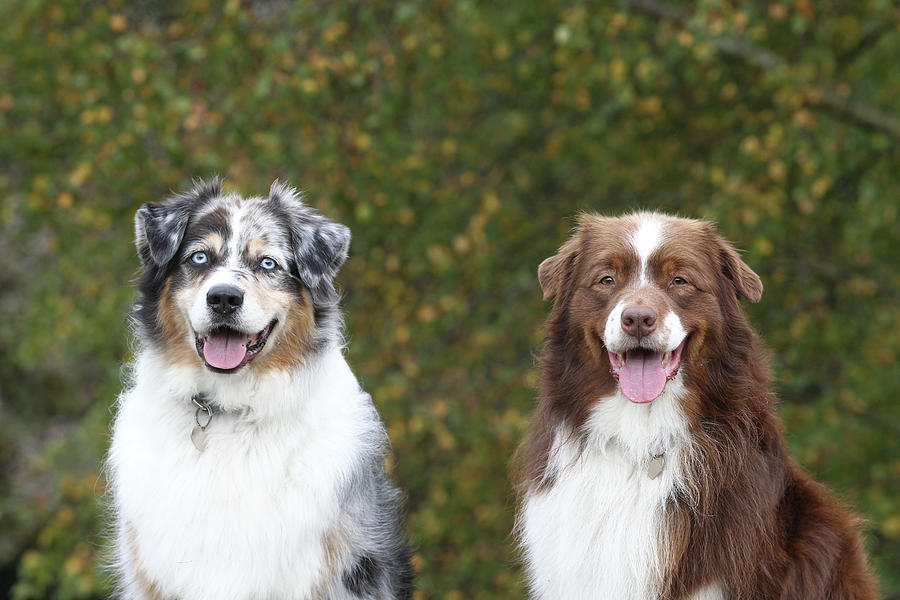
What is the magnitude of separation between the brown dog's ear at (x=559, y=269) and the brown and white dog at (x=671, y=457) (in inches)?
5.2

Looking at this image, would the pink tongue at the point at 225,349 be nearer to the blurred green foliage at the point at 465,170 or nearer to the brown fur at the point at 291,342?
→ the brown fur at the point at 291,342

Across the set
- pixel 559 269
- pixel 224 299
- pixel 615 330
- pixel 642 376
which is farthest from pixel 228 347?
pixel 642 376

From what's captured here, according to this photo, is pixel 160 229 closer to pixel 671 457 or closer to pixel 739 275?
pixel 671 457

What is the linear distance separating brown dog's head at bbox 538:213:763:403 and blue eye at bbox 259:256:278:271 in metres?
1.20

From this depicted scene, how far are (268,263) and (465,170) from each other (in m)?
5.02

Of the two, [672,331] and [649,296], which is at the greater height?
[649,296]

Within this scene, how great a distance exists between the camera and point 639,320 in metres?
4.13

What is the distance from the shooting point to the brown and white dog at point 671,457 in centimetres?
423

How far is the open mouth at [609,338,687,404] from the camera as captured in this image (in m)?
4.25

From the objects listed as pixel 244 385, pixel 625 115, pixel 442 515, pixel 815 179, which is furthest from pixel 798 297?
pixel 244 385

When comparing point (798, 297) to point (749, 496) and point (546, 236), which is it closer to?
point (546, 236)

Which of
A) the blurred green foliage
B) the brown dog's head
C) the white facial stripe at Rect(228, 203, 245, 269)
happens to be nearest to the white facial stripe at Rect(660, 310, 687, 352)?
the brown dog's head

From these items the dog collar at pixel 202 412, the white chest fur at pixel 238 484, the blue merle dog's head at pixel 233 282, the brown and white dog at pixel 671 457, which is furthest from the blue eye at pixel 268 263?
the brown and white dog at pixel 671 457

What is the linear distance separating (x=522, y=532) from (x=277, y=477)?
108 centimetres
